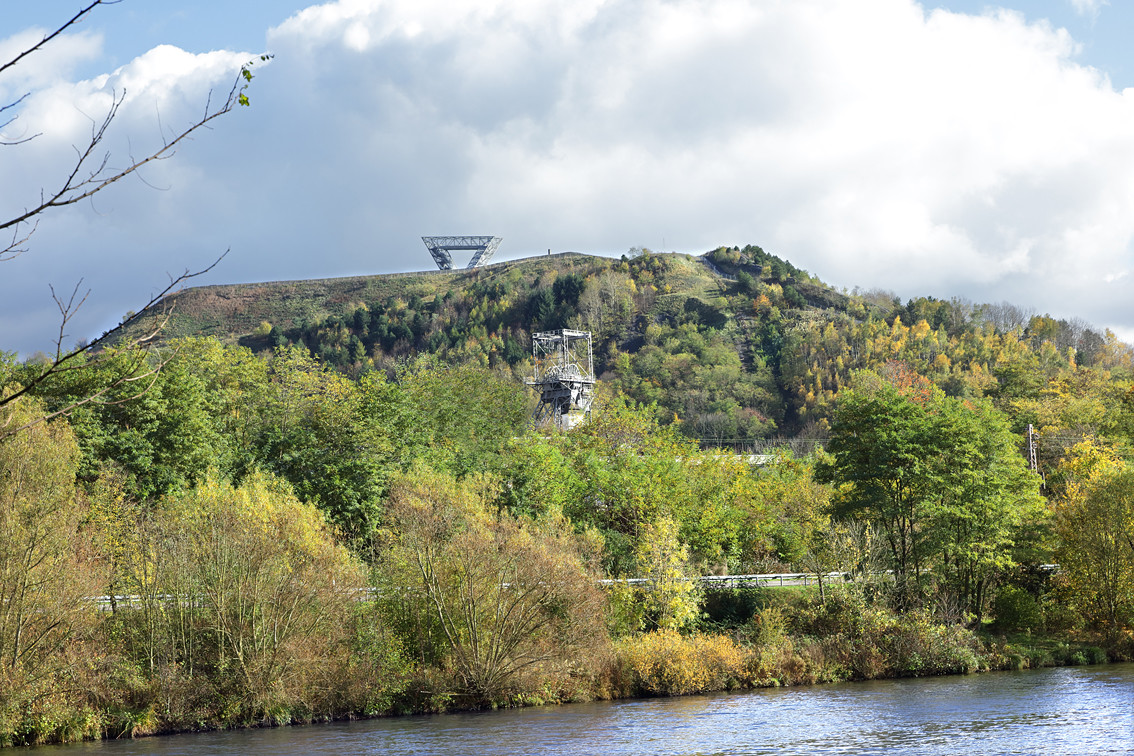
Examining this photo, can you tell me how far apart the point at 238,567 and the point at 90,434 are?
1681 centimetres

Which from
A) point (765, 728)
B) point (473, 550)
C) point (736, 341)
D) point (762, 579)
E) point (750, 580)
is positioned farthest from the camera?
point (736, 341)

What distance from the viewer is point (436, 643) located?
140 feet

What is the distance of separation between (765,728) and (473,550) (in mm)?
13876

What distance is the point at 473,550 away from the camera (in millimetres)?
42031

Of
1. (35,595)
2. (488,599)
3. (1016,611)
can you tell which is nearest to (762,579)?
(1016,611)

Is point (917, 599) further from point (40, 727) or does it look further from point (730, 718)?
point (40, 727)

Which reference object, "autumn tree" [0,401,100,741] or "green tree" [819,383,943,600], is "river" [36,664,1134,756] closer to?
"autumn tree" [0,401,100,741]

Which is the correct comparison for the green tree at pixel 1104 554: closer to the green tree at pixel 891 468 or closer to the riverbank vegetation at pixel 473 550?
the riverbank vegetation at pixel 473 550

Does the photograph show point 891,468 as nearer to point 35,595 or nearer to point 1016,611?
point 1016,611

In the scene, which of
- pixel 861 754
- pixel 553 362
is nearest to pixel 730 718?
pixel 861 754

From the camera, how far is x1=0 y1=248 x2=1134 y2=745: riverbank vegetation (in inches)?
1533

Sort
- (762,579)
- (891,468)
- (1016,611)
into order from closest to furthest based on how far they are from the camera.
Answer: (891,468) → (1016,611) → (762,579)

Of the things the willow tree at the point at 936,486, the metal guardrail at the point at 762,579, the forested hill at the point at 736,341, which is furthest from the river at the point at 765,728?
the forested hill at the point at 736,341

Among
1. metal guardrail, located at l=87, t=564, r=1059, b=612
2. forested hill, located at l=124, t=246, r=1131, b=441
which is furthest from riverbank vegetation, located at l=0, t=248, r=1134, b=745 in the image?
forested hill, located at l=124, t=246, r=1131, b=441
